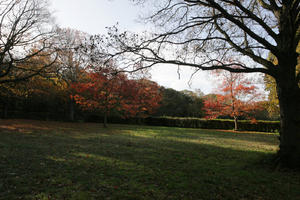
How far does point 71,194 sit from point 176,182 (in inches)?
85.7

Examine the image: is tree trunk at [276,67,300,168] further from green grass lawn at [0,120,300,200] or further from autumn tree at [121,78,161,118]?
autumn tree at [121,78,161,118]

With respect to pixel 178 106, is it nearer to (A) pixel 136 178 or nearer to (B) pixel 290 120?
(B) pixel 290 120

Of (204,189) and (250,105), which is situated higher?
(250,105)

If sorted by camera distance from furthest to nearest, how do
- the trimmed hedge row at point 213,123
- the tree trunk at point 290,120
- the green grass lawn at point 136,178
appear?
1. the trimmed hedge row at point 213,123
2. the tree trunk at point 290,120
3. the green grass lawn at point 136,178

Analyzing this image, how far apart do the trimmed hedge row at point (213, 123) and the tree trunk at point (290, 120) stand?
17481mm

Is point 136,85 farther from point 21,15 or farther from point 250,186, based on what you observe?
point 250,186

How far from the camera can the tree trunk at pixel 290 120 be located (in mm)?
5383

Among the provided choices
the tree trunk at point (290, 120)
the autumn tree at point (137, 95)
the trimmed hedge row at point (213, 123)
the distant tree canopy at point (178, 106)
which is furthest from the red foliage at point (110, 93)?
the tree trunk at point (290, 120)

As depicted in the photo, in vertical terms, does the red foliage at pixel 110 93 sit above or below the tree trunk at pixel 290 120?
above

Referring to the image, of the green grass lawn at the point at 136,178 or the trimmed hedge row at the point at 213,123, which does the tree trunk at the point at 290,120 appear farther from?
the trimmed hedge row at the point at 213,123

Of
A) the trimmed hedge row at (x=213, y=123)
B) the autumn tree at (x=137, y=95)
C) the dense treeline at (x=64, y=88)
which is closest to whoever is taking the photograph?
the dense treeline at (x=64, y=88)

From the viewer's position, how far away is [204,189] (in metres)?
3.95

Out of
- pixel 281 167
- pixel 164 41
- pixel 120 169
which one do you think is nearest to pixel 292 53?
pixel 281 167

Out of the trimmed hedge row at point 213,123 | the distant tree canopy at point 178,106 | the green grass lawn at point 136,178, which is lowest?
the green grass lawn at point 136,178
